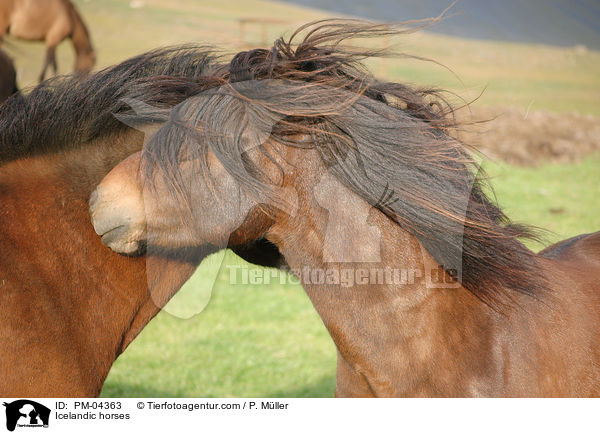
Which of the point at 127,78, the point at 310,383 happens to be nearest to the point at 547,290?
the point at 127,78

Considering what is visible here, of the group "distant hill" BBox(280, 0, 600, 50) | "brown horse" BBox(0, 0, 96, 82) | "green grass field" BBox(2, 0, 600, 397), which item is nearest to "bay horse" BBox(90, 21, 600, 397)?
"green grass field" BBox(2, 0, 600, 397)

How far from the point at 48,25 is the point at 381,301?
552 inches

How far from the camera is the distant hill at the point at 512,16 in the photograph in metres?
19.7

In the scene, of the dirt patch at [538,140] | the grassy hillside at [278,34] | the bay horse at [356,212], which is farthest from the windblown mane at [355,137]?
the grassy hillside at [278,34]

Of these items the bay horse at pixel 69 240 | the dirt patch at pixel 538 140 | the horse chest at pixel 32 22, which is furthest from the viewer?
the horse chest at pixel 32 22

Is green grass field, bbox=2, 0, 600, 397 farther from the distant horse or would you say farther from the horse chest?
the distant horse

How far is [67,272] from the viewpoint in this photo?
2121 mm

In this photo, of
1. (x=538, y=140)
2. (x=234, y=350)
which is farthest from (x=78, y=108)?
(x=538, y=140)

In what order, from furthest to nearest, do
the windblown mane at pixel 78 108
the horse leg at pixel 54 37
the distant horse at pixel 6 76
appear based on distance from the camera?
the horse leg at pixel 54 37 < the distant horse at pixel 6 76 < the windblown mane at pixel 78 108

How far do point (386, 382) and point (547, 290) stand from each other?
738 mm

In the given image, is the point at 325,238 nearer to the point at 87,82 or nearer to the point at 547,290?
the point at 547,290

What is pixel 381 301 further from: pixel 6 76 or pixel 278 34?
pixel 278 34

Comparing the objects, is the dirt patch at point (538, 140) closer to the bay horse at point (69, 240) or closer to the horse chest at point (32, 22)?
the horse chest at point (32, 22)

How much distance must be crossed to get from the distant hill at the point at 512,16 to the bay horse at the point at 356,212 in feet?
53.9
